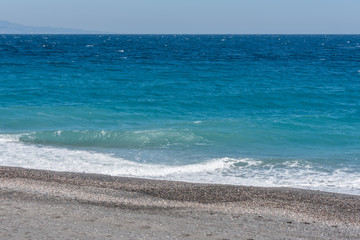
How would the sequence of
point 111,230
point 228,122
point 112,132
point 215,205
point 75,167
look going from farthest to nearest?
point 228,122 → point 112,132 → point 75,167 → point 215,205 → point 111,230

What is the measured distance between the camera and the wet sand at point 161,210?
8055mm

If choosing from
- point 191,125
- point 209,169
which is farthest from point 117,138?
point 209,169

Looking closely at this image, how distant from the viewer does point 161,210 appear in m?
9.53

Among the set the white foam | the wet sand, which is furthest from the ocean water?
the wet sand

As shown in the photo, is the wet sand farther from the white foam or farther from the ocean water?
the ocean water

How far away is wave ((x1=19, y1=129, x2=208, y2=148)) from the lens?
17328mm

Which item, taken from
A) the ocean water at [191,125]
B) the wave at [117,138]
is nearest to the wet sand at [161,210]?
the ocean water at [191,125]

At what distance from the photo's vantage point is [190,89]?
101 ft

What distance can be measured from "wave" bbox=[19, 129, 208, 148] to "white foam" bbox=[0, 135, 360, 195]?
55.5 inches

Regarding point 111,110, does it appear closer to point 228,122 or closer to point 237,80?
point 228,122

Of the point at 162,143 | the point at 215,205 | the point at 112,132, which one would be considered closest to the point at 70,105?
the point at 112,132

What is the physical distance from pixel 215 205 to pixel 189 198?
0.81 meters

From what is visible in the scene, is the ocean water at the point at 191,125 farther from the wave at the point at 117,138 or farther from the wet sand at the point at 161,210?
the wet sand at the point at 161,210

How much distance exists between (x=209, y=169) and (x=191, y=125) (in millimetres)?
6510
